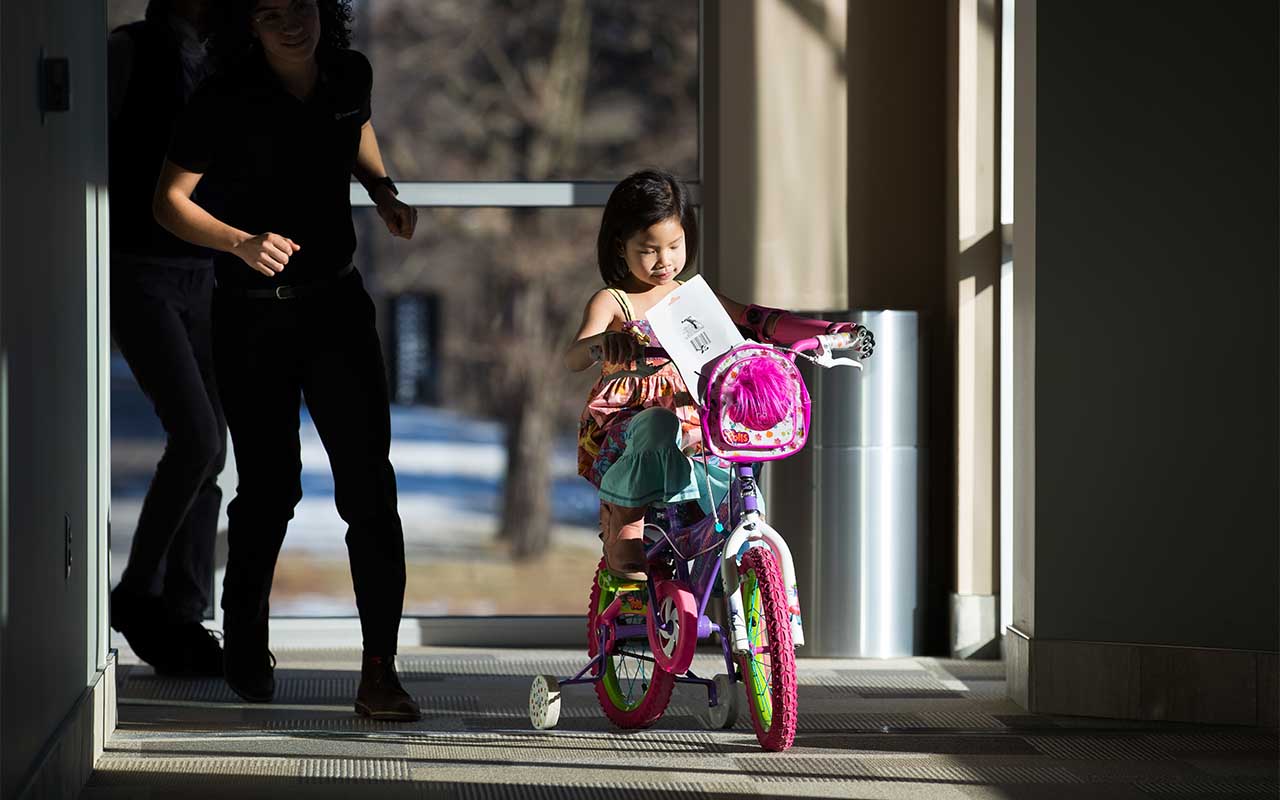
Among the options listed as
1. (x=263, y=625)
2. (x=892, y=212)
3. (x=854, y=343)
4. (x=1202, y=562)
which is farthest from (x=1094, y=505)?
(x=263, y=625)

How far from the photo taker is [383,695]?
3.70 m

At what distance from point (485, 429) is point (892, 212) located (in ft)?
24.0

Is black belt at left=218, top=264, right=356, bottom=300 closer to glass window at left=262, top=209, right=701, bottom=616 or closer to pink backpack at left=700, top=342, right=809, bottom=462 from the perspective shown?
pink backpack at left=700, top=342, right=809, bottom=462

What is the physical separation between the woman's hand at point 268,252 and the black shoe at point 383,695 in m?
0.86

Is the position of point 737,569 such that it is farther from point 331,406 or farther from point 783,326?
point 331,406

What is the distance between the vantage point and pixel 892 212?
500 cm

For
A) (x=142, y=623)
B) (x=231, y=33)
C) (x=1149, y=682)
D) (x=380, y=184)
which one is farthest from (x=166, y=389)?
(x=1149, y=682)

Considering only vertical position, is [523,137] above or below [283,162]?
above

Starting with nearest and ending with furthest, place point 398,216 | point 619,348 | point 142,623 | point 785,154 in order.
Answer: point 619,348
point 398,216
point 142,623
point 785,154

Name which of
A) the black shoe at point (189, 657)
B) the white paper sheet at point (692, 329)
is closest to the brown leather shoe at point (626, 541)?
the white paper sheet at point (692, 329)

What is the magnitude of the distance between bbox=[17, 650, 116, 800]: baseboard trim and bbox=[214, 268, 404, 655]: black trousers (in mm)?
498

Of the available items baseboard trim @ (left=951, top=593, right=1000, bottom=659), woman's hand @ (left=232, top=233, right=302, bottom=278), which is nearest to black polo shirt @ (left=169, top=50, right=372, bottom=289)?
woman's hand @ (left=232, top=233, right=302, bottom=278)

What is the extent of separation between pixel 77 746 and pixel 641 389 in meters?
1.22

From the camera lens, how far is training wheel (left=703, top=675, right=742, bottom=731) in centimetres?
345
